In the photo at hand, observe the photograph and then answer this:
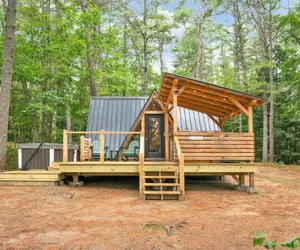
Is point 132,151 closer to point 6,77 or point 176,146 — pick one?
point 176,146

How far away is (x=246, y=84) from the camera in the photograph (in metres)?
17.0

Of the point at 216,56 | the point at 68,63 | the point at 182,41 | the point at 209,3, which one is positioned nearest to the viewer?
the point at 68,63

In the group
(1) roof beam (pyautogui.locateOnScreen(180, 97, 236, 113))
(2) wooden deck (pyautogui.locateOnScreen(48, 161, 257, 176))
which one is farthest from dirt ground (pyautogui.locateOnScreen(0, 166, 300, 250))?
(1) roof beam (pyautogui.locateOnScreen(180, 97, 236, 113))

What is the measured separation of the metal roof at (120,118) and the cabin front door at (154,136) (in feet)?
4.13

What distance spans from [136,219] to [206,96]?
4.61 meters

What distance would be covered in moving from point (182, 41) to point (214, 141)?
713 inches

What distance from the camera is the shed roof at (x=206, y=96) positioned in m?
6.73

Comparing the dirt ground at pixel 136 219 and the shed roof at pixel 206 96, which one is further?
the shed roof at pixel 206 96

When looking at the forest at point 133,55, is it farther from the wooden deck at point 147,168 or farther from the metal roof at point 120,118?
the wooden deck at point 147,168

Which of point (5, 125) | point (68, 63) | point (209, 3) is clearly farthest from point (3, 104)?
point (209, 3)

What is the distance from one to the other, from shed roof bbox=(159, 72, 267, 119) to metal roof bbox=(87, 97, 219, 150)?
1.24 meters

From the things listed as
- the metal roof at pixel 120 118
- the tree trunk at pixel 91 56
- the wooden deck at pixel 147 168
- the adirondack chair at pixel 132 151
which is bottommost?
the wooden deck at pixel 147 168

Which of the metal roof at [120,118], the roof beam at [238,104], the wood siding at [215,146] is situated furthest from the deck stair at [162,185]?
the metal roof at [120,118]

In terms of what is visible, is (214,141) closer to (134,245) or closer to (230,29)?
(134,245)
